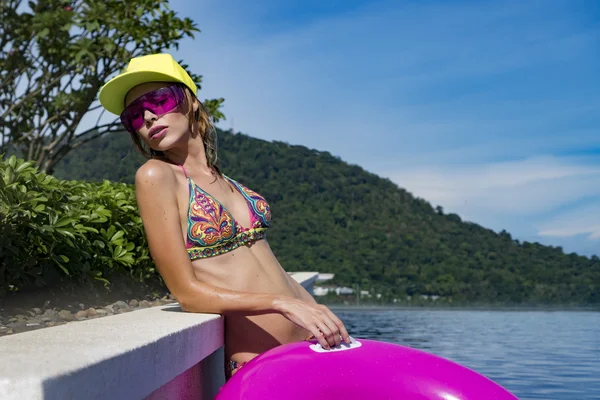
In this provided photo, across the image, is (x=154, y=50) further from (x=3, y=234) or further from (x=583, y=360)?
(x=583, y=360)

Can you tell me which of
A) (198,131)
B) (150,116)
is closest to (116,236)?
(198,131)

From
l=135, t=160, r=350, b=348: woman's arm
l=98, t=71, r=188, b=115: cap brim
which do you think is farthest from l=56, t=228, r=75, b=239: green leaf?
l=135, t=160, r=350, b=348: woman's arm

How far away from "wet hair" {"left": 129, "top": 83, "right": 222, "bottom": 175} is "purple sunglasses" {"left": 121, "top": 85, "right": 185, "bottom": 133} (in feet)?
0.12

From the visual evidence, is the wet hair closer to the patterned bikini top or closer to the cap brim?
the cap brim

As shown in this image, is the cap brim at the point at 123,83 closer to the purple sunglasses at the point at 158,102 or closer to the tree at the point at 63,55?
the purple sunglasses at the point at 158,102

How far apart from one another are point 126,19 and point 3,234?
244 inches

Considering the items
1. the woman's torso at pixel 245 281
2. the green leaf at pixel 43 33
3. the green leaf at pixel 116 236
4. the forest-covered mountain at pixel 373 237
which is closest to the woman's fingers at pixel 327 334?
the woman's torso at pixel 245 281

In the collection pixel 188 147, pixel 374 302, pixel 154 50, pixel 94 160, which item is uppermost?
pixel 94 160

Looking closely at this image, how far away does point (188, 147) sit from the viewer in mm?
2775

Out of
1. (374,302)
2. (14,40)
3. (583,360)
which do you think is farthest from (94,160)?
(583,360)

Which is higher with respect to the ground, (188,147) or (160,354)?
(188,147)

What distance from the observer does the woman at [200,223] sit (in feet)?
7.63

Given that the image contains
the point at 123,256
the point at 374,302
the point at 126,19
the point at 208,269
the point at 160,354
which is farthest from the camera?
the point at 374,302

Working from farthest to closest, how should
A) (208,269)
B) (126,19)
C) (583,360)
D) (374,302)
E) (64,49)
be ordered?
(374,302)
(583,360)
(64,49)
(126,19)
(208,269)
